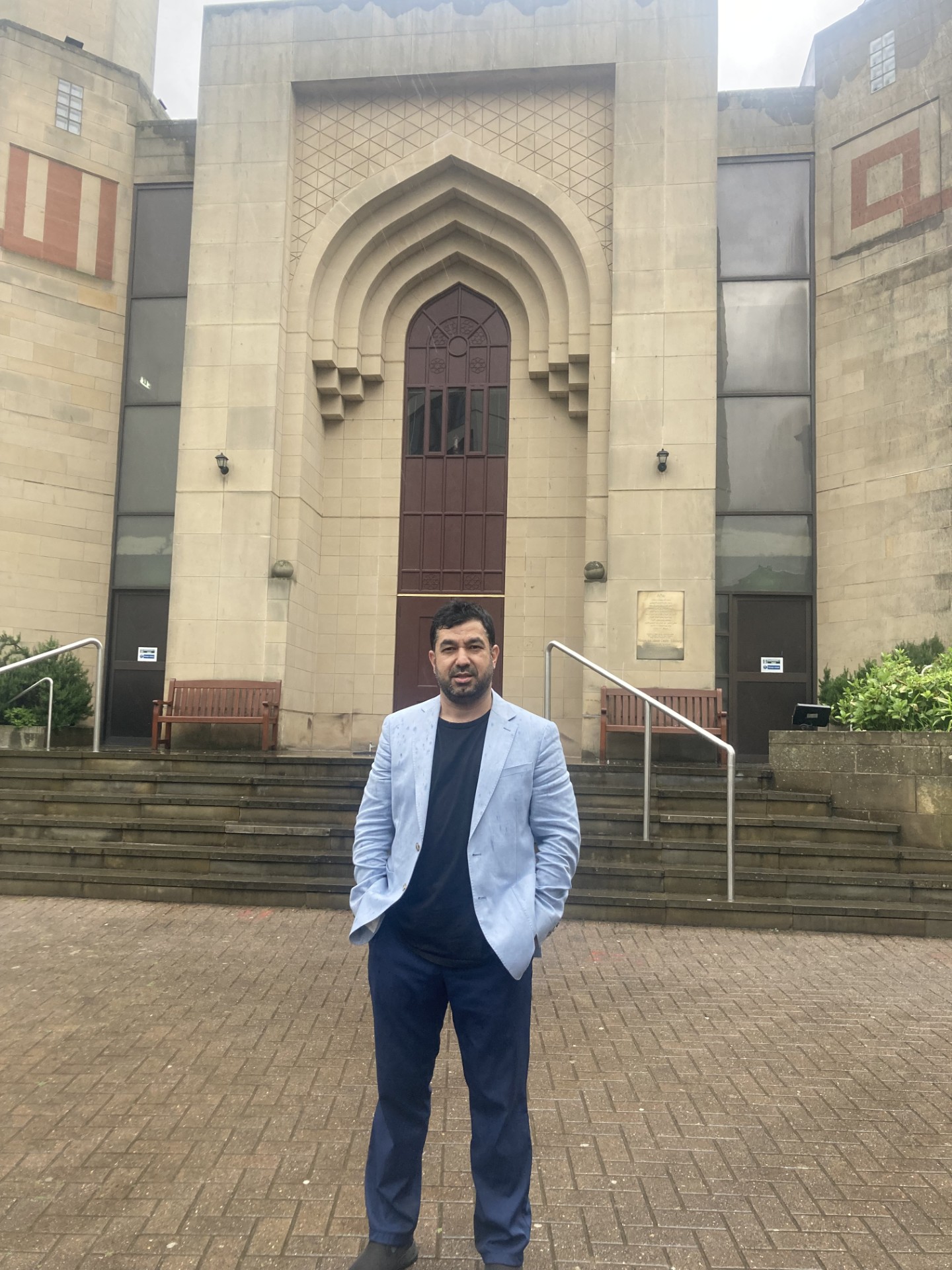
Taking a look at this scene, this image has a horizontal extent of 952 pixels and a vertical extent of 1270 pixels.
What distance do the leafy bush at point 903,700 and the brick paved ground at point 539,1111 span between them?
2.92 meters

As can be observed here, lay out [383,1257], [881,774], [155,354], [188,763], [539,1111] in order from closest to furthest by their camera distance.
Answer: [383,1257] → [539,1111] → [881,774] → [188,763] → [155,354]

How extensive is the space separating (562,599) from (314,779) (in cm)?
637

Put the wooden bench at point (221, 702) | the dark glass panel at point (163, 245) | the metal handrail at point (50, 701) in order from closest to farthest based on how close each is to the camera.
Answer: the metal handrail at point (50, 701), the wooden bench at point (221, 702), the dark glass panel at point (163, 245)

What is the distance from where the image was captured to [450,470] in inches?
578

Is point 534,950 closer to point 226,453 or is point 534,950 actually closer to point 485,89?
point 226,453

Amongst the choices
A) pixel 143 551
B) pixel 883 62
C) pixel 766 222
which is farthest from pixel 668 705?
pixel 883 62

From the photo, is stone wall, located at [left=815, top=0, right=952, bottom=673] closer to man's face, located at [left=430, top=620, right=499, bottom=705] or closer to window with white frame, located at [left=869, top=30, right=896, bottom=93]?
window with white frame, located at [left=869, top=30, right=896, bottom=93]

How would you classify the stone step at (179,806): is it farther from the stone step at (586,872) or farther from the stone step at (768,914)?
the stone step at (768,914)

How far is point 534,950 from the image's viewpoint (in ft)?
8.75

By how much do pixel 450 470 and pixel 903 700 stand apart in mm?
8159

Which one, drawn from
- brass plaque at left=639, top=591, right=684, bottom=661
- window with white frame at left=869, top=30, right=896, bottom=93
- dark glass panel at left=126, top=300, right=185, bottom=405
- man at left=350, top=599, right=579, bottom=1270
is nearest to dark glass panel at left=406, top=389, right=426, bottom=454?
dark glass panel at left=126, top=300, right=185, bottom=405

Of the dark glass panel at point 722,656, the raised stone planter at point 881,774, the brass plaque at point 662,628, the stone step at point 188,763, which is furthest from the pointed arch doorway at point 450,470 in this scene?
the raised stone planter at point 881,774

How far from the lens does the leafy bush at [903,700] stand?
8.35 metres

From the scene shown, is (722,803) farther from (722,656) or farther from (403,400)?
(403,400)
